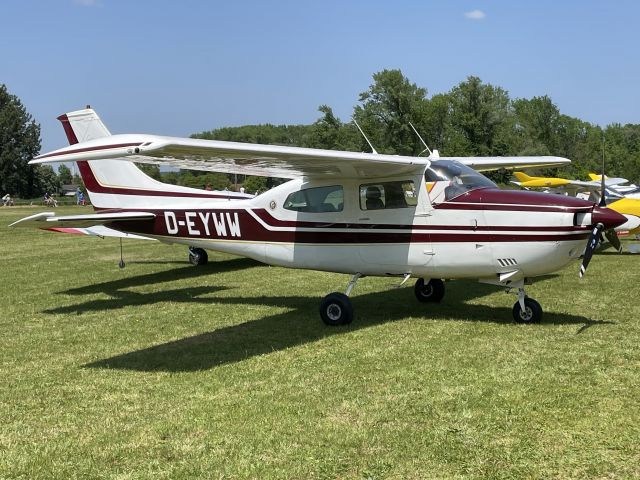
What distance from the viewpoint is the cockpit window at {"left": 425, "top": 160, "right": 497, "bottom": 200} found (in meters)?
7.51

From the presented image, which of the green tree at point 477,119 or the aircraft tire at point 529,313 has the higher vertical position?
the green tree at point 477,119

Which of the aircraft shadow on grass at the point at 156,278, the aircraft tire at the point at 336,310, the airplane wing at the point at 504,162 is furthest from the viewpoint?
the aircraft shadow on grass at the point at 156,278

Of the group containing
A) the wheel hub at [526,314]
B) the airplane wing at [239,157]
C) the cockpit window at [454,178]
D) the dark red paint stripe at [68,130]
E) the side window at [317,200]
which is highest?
the dark red paint stripe at [68,130]

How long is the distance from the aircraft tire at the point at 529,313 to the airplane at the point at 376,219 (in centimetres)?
1

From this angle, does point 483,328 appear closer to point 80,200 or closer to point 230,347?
point 230,347

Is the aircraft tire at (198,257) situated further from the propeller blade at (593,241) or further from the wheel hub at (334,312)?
the propeller blade at (593,241)

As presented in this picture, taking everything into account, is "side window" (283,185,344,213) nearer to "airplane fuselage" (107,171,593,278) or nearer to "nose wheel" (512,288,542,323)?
"airplane fuselage" (107,171,593,278)

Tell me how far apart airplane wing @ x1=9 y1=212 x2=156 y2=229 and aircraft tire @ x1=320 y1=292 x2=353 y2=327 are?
399 cm

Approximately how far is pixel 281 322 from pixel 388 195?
2.23 metres

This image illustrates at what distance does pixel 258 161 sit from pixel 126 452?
13.3 feet

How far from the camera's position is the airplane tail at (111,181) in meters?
12.2

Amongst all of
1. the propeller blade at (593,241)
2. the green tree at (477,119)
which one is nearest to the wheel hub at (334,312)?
the propeller blade at (593,241)

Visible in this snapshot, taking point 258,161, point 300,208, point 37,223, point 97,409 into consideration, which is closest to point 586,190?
point 300,208

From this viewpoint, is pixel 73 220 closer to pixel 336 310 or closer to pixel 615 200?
pixel 336 310
